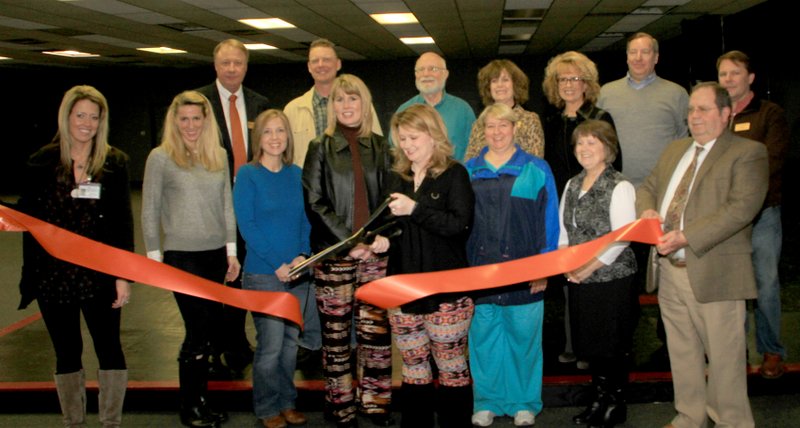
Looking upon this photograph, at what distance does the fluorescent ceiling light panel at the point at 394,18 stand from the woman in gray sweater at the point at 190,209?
6673 millimetres

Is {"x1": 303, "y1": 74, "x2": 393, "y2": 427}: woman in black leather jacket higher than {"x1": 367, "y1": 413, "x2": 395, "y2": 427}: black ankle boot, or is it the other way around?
{"x1": 303, "y1": 74, "x2": 393, "y2": 427}: woman in black leather jacket

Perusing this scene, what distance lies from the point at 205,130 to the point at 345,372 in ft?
4.09

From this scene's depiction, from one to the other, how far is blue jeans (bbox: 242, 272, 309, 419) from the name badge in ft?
2.34

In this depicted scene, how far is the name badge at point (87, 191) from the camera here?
271cm

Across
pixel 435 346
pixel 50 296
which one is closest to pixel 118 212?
pixel 50 296

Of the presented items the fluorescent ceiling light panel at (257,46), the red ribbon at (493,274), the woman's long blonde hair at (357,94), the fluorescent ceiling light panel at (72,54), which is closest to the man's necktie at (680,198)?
the red ribbon at (493,274)

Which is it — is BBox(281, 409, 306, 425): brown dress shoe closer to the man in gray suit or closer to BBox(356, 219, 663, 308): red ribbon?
BBox(356, 219, 663, 308): red ribbon

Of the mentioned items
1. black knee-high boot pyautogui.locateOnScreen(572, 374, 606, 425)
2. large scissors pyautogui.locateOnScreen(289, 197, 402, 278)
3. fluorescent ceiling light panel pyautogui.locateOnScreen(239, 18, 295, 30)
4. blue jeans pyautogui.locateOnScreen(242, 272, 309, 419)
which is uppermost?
fluorescent ceiling light panel pyautogui.locateOnScreen(239, 18, 295, 30)

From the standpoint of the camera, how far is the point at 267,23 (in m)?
9.75

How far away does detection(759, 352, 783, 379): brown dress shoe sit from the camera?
10.7 ft

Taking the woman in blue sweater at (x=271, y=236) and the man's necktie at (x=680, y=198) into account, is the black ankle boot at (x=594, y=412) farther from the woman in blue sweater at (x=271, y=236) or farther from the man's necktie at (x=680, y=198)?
the woman in blue sweater at (x=271, y=236)

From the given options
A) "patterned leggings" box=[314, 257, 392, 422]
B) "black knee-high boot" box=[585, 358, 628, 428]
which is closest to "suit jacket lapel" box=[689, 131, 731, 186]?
"black knee-high boot" box=[585, 358, 628, 428]

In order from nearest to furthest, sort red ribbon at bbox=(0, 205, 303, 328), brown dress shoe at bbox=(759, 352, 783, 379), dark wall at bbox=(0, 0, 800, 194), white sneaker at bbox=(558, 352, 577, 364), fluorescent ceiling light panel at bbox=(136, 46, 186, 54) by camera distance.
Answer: red ribbon at bbox=(0, 205, 303, 328), brown dress shoe at bbox=(759, 352, 783, 379), white sneaker at bbox=(558, 352, 577, 364), fluorescent ceiling light panel at bbox=(136, 46, 186, 54), dark wall at bbox=(0, 0, 800, 194)

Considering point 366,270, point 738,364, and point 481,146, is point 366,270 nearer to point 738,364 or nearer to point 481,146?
point 481,146
